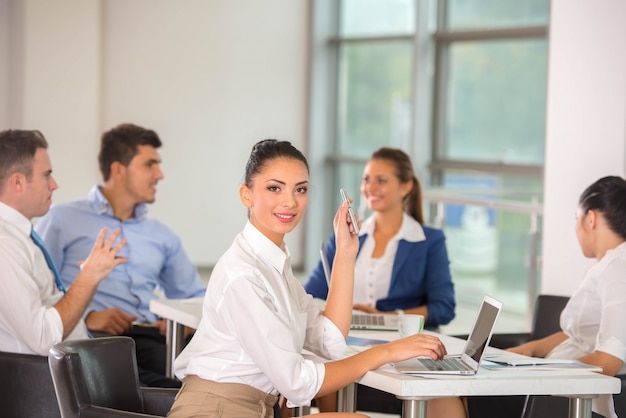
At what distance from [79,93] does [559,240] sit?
456 centimetres

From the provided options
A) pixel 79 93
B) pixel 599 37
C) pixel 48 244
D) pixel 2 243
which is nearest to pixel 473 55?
pixel 79 93

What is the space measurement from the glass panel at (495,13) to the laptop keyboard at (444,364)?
5124mm

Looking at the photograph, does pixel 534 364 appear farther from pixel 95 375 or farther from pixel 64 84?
pixel 64 84

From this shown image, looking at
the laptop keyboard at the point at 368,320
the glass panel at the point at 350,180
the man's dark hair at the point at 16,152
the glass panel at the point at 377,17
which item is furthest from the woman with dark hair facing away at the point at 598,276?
the glass panel at the point at 350,180

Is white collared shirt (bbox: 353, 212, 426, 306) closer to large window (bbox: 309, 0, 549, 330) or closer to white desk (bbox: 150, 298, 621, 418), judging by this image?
white desk (bbox: 150, 298, 621, 418)

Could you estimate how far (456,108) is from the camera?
8406 mm

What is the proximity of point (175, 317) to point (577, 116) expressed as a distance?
1.87 m

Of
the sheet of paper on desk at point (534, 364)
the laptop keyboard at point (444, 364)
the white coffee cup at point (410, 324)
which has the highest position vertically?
the white coffee cup at point (410, 324)

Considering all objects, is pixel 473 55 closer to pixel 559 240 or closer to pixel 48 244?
pixel 559 240

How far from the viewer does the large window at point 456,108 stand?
775 centimetres

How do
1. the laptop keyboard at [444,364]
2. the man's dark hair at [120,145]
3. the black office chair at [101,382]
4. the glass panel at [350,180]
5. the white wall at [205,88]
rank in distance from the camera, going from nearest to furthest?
the black office chair at [101,382]
the laptop keyboard at [444,364]
the man's dark hair at [120,145]
the white wall at [205,88]
the glass panel at [350,180]

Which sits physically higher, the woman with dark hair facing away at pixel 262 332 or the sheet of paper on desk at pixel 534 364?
the woman with dark hair facing away at pixel 262 332

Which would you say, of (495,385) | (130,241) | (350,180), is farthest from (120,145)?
(350,180)

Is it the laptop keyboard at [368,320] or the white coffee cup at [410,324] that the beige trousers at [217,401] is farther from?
the laptop keyboard at [368,320]
